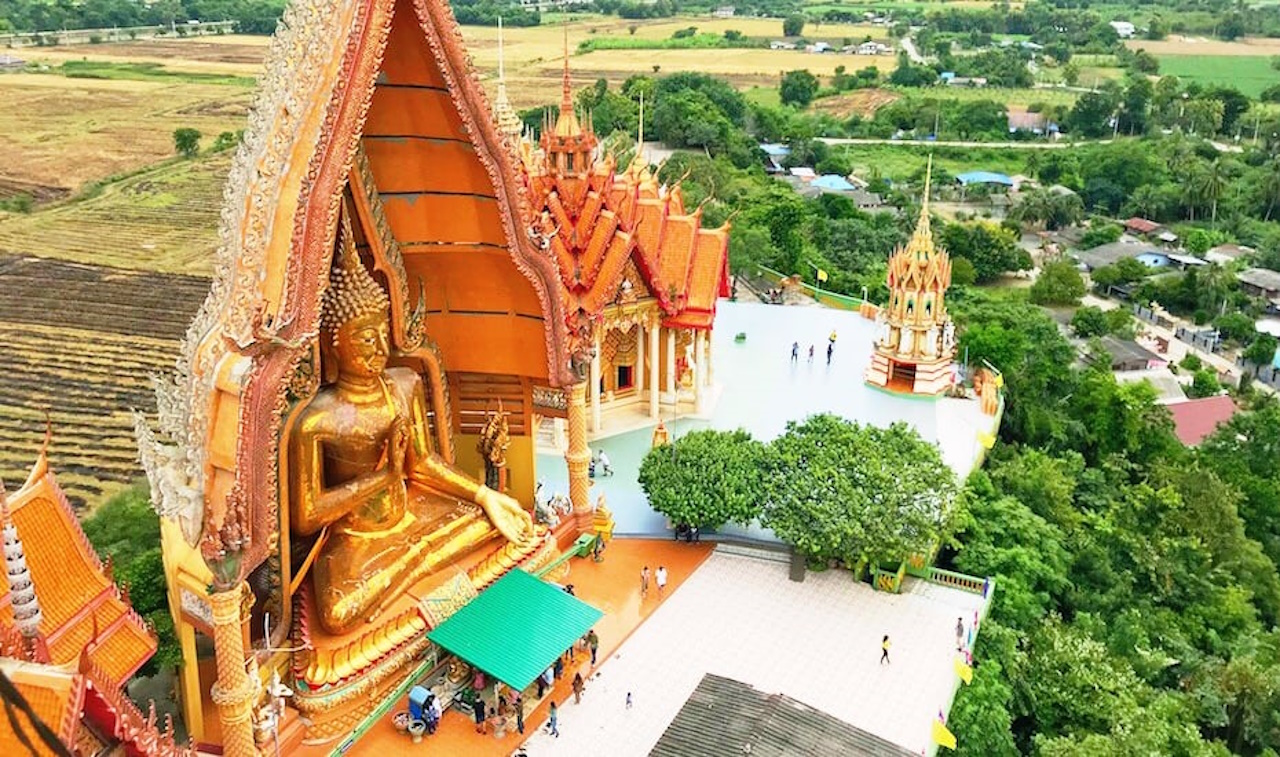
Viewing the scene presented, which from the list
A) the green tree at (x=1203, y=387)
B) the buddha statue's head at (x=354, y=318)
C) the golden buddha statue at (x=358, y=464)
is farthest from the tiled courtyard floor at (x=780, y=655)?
the green tree at (x=1203, y=387)

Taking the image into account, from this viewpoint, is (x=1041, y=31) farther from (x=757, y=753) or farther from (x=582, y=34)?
(x=757, y=753)

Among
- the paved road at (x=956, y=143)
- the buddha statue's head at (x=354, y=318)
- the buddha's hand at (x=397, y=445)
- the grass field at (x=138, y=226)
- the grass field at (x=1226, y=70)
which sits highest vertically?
the grass field at (x=1226, y=70)

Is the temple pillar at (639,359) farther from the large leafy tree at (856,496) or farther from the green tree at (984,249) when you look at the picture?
the green tree at (984,249)

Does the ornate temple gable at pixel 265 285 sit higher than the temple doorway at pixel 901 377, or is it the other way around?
the ornate temple gable at pixel 265 285

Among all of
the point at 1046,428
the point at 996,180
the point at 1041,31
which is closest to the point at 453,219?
the point at 1046,428

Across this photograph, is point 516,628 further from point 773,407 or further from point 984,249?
point 984,249

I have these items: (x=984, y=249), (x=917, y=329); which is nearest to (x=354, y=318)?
(x=917, y=329)

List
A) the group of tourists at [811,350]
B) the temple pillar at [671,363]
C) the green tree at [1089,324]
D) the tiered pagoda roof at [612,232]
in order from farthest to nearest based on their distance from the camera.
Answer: the green tree at [1089,324]
the group of tourists at [811,350]
the temple pillar at [671,363]
the tiered pagoda roof at [612,232]

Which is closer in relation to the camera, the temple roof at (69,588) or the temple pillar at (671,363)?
the temple roof at (69,588)
